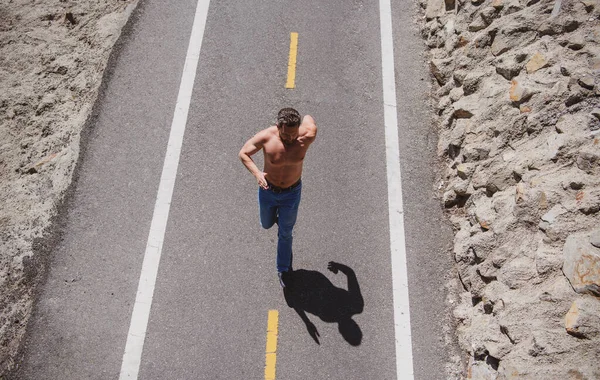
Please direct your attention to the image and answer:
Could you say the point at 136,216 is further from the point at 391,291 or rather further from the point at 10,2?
the point at 10,2

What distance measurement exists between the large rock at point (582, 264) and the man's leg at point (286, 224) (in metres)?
2.87

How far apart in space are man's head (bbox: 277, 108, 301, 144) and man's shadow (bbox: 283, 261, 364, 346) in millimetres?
2126

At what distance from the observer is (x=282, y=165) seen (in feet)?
18.4

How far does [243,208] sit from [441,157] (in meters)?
2.88

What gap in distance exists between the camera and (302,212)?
719 cm

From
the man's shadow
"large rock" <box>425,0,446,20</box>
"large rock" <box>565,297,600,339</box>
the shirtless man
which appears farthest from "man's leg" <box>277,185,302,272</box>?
"large rock" <box>425,0,446,20</box>

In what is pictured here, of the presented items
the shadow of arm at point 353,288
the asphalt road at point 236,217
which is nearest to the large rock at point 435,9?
the asphalt road at point 236,217

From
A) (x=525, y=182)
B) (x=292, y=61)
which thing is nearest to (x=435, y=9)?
(x=292, y=61)

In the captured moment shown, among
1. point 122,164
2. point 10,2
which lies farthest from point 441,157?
point 10,2

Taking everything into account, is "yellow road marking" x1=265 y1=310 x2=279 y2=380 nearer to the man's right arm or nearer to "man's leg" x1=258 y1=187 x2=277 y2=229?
"man's leg" x1=258 y1=187 x2=277 y2=229

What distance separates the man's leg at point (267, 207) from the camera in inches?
233

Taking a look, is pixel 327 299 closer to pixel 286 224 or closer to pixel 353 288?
pixel 353 288

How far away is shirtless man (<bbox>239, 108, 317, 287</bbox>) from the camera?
537 centimetres

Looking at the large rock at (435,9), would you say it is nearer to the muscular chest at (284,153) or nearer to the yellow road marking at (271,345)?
the muscular chest at (284,153)
